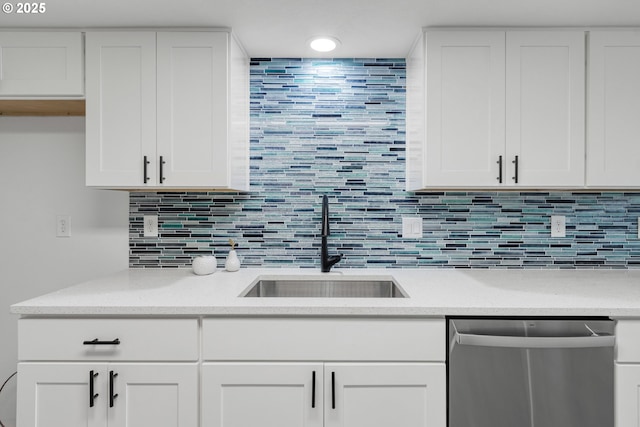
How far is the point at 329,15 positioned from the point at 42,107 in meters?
1.47

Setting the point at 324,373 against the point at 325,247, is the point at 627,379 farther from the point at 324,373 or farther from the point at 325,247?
the point at 325,247

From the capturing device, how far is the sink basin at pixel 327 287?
1.85m

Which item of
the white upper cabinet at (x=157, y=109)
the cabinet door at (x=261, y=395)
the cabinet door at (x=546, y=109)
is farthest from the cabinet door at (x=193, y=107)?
the cabinet door at (x=546, y=109)

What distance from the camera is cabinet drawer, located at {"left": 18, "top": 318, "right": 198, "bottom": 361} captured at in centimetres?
128

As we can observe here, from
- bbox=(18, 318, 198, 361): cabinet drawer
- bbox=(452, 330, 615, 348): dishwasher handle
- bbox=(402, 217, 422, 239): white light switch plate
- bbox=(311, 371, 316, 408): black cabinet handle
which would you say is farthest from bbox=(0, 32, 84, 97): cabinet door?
bbox=(452, 330, 615, 348): dishwasher handle

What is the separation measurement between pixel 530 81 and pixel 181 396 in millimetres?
1921

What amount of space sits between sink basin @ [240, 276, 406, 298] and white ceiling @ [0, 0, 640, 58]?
3.87 ft

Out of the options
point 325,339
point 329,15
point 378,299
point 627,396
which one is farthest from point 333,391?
point 329,15

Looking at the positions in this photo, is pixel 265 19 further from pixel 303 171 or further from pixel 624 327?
pixel 624 327

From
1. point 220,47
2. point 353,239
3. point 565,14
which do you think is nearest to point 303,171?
point 353,239

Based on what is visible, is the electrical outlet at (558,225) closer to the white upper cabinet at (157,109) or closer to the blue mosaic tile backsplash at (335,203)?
the blue mosaic tile backsplash at (335,203)

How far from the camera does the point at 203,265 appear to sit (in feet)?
5.95

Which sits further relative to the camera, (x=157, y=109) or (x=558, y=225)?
(x=558, y=225)

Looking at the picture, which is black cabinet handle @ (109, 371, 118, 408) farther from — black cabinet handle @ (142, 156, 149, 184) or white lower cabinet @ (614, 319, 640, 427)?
white lower cabinet @ (614, 319, 640, 427)
